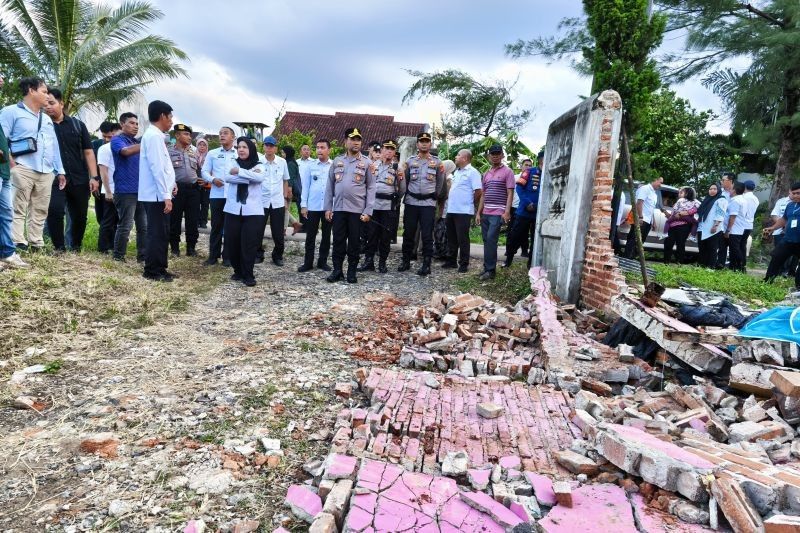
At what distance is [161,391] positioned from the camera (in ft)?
9.97

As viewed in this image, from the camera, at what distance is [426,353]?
13.3ft

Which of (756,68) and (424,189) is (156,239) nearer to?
(424,189)

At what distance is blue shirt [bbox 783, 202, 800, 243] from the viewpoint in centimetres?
705

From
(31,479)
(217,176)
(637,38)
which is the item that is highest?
(637,38)

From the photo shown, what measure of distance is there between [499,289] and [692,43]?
11.3 metres

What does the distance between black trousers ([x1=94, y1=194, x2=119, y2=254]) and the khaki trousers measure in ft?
3.26

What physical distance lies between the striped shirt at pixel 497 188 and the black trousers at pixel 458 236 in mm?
422

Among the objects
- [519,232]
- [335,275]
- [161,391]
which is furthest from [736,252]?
[161,391]

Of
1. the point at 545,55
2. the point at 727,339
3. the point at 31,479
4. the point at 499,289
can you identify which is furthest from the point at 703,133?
the point at 31,479

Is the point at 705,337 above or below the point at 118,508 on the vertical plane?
above

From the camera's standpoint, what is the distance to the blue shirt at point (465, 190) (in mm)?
7000

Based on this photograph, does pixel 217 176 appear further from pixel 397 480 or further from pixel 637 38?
pixel 637 38

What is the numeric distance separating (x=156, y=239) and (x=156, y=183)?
24.3 inches

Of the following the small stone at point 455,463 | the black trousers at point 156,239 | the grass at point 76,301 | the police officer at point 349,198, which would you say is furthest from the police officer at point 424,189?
the small stone at point 455,463
